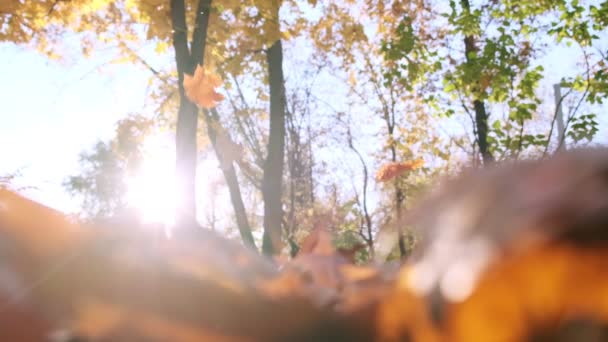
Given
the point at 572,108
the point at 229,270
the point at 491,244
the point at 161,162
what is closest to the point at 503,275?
the point at 491,244

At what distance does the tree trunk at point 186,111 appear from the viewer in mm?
6605

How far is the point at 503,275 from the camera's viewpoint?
20 cm

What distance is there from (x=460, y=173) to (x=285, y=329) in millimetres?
113

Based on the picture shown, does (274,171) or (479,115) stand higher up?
(479,115)

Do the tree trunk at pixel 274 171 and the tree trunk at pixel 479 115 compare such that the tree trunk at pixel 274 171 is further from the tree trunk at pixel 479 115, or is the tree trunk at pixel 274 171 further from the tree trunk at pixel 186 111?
the tree trunk at pixel 479 115

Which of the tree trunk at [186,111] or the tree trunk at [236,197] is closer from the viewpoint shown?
the tree trunk at [186,111]

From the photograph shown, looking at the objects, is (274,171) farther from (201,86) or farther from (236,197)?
(201,86)

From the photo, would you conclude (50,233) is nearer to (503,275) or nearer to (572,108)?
(503,275)

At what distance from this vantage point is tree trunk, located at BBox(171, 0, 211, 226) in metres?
6.61

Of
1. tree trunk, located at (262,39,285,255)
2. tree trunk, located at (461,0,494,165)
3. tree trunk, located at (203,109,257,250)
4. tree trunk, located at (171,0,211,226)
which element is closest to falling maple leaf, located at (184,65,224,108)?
tree trunk, located at (171,0,211,226)

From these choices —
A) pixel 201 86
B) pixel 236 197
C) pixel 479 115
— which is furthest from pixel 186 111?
pixel 479 115

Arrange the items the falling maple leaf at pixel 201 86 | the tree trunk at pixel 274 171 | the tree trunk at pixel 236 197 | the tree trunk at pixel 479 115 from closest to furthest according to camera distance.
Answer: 1. the falling maple leaf at pixel 201 86
2. the tree trunk at pixel 274 171
3. the tree trunk at pixel 479 115
4. the tree trunk at pixel 236 197

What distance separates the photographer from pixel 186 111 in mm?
6832

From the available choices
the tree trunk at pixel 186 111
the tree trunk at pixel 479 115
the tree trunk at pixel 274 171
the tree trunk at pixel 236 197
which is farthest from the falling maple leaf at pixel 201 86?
the tree trunk at pixel 479 115
